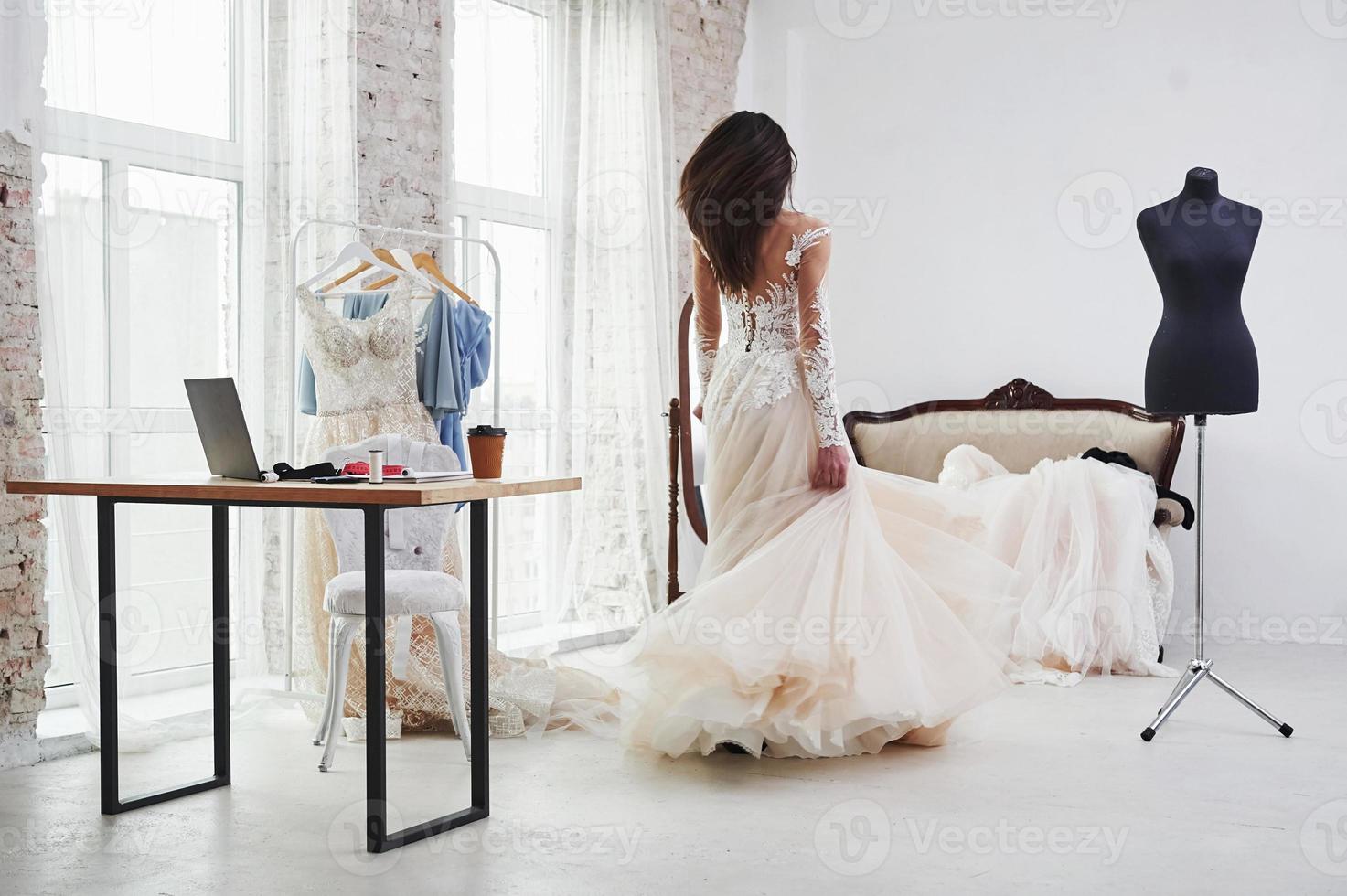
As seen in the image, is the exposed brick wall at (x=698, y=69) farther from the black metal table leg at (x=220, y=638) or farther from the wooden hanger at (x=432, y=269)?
the black metal table leg at (x=220, y=638)

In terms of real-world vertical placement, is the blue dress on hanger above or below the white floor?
above

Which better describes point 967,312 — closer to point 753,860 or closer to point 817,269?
point 817,269

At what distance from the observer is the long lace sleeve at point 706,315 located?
12.1ft

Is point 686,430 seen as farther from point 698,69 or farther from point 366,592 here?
point 366,592

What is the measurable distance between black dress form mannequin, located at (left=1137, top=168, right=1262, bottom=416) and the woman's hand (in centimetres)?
103

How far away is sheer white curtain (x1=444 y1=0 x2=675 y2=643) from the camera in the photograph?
531 cm

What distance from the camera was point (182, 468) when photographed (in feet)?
13.1

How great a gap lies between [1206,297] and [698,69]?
347cm

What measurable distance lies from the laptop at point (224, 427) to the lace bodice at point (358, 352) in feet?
2.99

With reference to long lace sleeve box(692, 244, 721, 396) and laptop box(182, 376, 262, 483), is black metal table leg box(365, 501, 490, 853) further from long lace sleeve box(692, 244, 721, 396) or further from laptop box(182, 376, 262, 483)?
long lace sleeve box(692, 244, 721, 396)

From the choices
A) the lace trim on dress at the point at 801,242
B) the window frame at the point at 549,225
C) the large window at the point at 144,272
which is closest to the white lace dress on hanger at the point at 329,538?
the large window at the point at 144,272

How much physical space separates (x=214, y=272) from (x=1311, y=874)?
11.3 feet

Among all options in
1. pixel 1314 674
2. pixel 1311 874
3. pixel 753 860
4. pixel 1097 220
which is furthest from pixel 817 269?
pixel 1097 220

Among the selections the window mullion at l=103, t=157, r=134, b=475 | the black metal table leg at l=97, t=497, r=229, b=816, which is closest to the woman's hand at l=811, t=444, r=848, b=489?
the black metal table leg at l=97, t=497, r=229, b=816
